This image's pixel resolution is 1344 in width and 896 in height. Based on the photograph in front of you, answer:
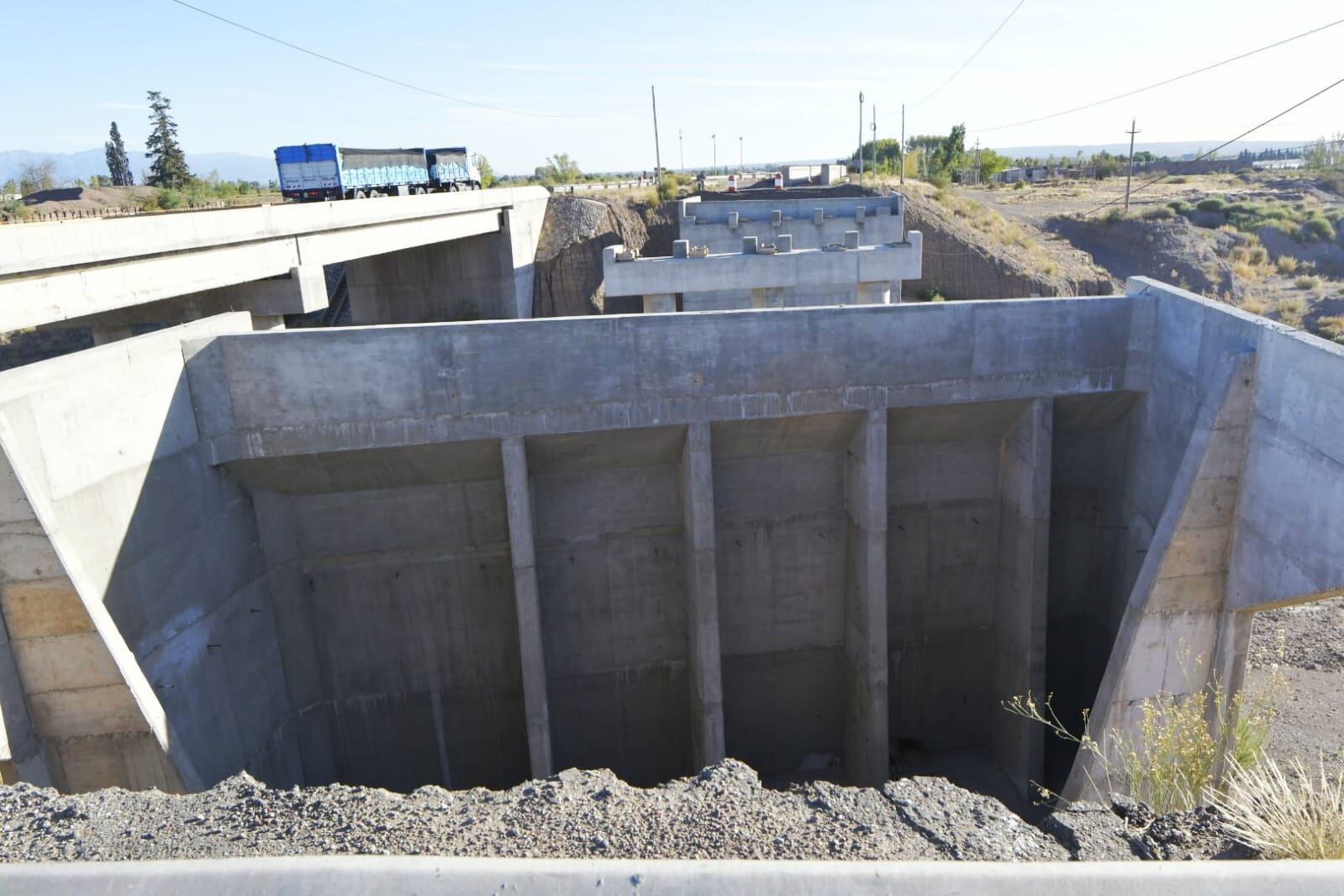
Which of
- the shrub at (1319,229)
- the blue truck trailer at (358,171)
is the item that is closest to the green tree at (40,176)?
the blue truck trailer at (358,171)

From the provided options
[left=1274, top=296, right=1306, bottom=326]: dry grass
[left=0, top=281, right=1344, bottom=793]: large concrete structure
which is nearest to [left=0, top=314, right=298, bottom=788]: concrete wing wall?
[left=0, top=281, right=1344, bottom=793]: large concrete structure

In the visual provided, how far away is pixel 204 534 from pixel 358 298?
15532mm

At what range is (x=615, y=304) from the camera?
26.1 meters

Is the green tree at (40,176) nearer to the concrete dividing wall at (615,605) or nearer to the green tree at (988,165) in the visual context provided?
the concrete dividing wall at (615,605)

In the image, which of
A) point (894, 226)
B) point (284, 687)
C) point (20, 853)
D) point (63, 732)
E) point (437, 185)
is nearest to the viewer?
point (20, 853)

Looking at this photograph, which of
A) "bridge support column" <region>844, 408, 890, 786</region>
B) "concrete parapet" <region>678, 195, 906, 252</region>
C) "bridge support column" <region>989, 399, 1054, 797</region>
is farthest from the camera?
"concrete parapet" <region>678, 195, 906, 252</region>

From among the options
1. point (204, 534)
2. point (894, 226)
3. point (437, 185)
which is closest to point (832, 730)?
point (204, 534)

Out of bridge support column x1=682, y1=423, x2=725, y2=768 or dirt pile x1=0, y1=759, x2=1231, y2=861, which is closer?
dirt pile x1=0, y1=759, x2=1231, y2=861

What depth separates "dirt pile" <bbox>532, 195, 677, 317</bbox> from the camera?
88.0ft

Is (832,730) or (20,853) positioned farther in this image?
(832,730)

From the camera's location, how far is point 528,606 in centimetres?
1192

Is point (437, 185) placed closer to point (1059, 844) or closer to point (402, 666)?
point (402, 666)

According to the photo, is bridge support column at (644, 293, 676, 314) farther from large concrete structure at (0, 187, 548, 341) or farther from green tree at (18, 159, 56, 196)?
green tree at (18, 159, 56, 196)

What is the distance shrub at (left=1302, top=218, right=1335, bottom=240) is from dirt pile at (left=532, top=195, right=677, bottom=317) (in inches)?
1247
